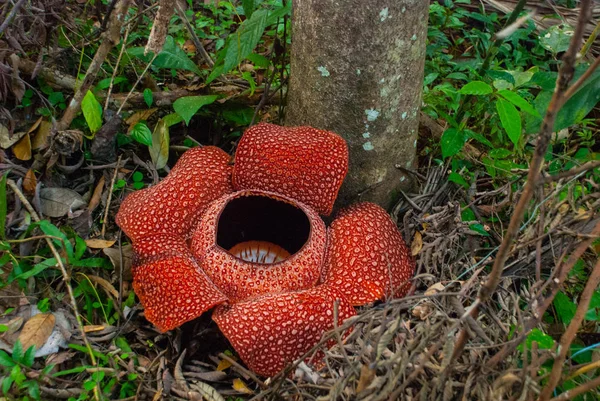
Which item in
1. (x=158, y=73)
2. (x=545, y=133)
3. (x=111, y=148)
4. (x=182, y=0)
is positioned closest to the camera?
(x=545, y=133)

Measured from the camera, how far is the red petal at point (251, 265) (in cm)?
212

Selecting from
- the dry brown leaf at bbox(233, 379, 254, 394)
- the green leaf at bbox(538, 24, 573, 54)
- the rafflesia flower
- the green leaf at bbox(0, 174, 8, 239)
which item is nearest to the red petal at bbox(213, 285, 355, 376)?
the rafflesia flower

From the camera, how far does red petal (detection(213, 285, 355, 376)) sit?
193 cm

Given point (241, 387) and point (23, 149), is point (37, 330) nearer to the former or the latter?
point (241, 387)

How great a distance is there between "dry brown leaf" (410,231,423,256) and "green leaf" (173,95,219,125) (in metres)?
1.22

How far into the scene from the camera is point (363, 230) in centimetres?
236

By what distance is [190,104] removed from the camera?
2.70 m

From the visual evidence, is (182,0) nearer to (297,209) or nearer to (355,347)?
(297,209)

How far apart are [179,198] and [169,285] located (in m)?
0.44

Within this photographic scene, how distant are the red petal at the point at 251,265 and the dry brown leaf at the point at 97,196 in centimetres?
64

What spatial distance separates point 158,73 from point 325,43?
4.65 ft

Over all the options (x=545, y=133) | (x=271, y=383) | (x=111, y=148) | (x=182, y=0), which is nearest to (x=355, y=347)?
(x=271, y=383)

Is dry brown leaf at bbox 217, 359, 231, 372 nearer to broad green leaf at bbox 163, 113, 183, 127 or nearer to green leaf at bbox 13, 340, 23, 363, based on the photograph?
green leaf at bbox 13, 340, 23, 363

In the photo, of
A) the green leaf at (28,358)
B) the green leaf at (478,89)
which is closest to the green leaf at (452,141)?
the green leaf at (478,89)
